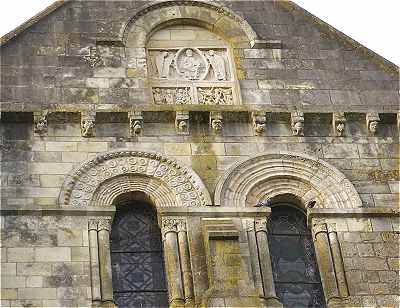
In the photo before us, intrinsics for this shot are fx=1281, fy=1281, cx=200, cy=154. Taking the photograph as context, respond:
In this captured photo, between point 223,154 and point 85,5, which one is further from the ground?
point 85,5

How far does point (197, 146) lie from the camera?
70.6ft

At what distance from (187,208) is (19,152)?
9.70ft

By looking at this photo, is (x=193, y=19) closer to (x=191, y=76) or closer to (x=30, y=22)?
(x=191, y=76)

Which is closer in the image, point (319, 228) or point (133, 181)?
point (319, 228)

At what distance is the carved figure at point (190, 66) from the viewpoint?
2294cm

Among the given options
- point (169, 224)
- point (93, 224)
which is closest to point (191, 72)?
point (169, 224)

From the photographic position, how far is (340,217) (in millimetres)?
20938

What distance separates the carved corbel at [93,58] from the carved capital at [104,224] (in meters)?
3.46

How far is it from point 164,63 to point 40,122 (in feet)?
9.70

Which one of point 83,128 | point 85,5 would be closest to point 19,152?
point 83,128

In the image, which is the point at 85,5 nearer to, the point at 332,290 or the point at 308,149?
the point at 308,149

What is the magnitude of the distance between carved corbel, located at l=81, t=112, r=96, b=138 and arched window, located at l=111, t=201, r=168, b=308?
1361 millimetres

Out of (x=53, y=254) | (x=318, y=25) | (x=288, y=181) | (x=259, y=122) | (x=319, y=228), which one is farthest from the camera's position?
(x=318, y=25)

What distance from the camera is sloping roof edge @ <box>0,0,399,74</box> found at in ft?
75.5
